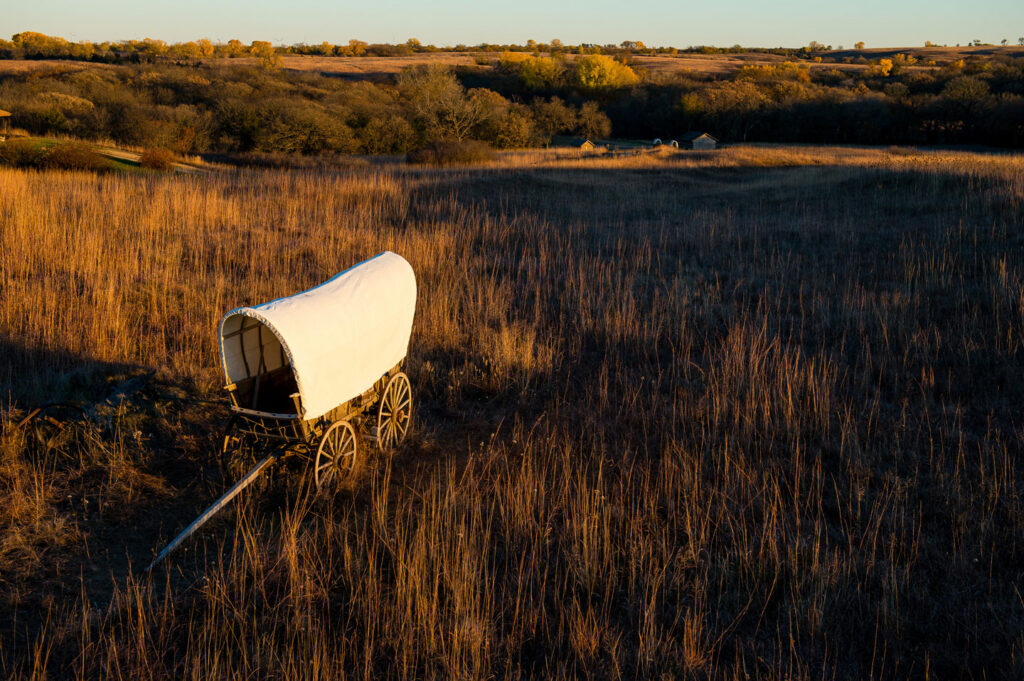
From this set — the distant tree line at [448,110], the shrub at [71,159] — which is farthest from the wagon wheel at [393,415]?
the distant tree line at [448,110]

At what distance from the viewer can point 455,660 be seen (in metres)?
2.97

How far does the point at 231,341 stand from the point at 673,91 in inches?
3546

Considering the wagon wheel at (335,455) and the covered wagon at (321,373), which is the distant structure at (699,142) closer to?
the covered wagon at (321,373)

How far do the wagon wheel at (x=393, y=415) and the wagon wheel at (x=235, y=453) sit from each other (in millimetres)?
950

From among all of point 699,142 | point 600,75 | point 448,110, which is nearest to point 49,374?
point 448,110

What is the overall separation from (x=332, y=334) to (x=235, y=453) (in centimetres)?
123

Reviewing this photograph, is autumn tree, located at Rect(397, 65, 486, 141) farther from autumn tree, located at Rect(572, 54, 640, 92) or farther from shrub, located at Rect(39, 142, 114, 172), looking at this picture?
autumn tree, located at Rect(572, 54, 640, 92)

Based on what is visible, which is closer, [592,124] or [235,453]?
[235,453]

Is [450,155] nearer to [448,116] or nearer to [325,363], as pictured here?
[448,116]

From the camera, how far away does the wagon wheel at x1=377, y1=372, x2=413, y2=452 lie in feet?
16.7

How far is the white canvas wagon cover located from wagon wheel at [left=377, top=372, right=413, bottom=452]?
247mm

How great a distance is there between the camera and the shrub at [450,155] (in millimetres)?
30469

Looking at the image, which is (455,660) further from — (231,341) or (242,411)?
(231,341)

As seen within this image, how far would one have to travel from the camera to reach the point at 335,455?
4.54 metres
